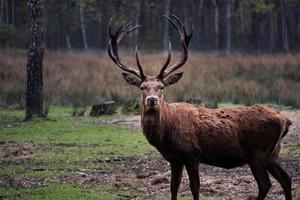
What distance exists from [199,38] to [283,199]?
46.5 meters

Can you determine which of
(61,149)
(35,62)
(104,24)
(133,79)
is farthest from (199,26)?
(133,79)

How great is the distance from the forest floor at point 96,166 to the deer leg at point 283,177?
24.5 inches

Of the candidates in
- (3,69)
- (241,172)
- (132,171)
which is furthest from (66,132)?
(3,69)

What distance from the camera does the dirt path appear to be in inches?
413

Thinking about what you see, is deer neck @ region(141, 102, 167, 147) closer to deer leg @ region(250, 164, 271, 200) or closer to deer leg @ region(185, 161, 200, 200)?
deer leg @ region(185, 161, 200, 200)

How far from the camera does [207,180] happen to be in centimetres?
1127

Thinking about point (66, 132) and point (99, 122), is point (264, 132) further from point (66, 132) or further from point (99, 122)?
point (99, 122)

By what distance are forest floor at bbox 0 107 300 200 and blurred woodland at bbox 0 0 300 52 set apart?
3050 centimetres

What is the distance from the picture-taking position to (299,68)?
27.3 meters

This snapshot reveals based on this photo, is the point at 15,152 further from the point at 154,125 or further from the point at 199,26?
the point at 199,26

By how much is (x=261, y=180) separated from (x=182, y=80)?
52.1 ft

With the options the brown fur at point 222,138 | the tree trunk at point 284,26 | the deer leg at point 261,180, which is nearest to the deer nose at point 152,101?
the brown fur at point 222,138

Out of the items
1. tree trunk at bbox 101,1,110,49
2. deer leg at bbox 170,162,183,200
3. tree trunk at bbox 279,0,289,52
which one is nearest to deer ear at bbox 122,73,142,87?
deer leg at bbox 170,162,183,200

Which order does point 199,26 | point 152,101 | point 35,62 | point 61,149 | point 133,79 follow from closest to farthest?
point 152,101 < point 133,79 < point 61,149 < point 35,62 < point 199,26
